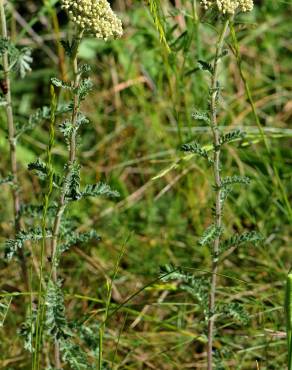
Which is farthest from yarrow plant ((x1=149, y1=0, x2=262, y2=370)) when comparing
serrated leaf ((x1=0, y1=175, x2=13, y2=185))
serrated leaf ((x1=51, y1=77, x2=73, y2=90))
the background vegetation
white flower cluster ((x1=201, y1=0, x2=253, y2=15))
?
serrated leaf ((x1=0, y1=175, x2=13, y2=185))

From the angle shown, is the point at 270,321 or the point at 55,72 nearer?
the point at 270,321

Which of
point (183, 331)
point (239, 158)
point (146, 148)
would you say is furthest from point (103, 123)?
point (183, 331)

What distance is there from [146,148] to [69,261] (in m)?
0.92

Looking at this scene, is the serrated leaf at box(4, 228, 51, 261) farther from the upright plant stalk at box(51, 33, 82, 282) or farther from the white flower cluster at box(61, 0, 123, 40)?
the white flower cluster at box(61, 0, 123, 40)

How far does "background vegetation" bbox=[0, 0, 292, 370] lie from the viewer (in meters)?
3.22

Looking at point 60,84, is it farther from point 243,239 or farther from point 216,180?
point 243,239

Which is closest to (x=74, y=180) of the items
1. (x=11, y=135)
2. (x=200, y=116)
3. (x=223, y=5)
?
(x=200, y=116)

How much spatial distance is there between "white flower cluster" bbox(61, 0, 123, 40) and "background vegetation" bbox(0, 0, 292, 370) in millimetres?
343

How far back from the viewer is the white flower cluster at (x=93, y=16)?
226cm

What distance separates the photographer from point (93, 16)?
228 centimetres

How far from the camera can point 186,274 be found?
267 cm

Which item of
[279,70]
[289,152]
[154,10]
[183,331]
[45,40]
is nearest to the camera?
[154,10]

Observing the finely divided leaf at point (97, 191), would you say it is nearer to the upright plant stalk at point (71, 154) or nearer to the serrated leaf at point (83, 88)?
the upright plant stalk at point (71, 154)

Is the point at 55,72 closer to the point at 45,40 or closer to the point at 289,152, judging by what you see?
the point at 45,40
